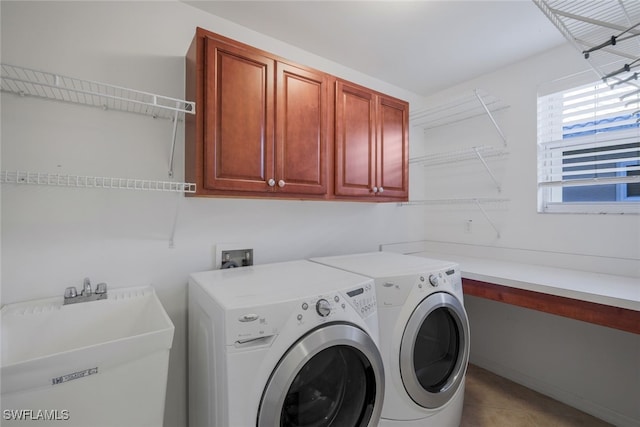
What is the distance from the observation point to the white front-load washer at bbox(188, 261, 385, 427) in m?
0.93

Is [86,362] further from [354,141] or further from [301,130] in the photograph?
[354,141]

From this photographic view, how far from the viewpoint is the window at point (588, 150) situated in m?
1.75

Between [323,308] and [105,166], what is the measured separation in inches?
47.4

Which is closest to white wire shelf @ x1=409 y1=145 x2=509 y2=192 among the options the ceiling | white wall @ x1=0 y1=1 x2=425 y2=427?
the ceiling

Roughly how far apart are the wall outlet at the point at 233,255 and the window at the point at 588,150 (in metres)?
2.11

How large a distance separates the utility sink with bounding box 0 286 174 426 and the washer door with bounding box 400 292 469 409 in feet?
3.48

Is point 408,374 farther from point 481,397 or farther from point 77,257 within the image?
point 77,257

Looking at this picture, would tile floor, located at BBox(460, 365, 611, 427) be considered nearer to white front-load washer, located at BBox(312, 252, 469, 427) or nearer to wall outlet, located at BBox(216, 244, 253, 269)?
white front-load washer, located at BBox(312, 252, 469, 427)

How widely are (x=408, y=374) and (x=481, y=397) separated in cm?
107

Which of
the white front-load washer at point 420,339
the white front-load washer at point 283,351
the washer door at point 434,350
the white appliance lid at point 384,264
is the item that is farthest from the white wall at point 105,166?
the washer door at point 434,350

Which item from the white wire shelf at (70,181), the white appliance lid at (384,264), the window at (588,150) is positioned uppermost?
the window at (588,150)

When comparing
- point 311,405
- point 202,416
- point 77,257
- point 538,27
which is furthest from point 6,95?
point 538,27

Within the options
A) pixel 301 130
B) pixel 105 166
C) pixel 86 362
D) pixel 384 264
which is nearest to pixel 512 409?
pixel 384 264

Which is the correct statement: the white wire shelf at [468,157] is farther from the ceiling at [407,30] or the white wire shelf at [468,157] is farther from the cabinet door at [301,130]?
the cabinet door at [301,130]
